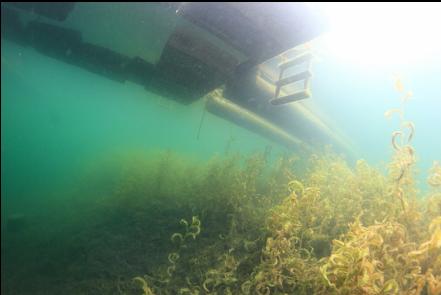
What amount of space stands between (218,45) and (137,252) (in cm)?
504

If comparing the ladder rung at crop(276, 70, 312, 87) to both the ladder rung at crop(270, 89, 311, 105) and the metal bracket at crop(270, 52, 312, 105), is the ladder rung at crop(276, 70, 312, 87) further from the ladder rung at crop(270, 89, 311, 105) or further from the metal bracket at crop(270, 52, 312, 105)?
the ladder rung at crop(270, 89, 311, 105)

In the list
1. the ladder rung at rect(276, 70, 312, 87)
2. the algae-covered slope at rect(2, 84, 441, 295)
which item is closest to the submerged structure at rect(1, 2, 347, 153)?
the ladder rung at rect(276, 70, 312, 87)

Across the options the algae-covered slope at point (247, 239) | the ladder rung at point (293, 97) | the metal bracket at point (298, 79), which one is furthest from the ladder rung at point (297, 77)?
the algae-covered slope at point (247, 239)

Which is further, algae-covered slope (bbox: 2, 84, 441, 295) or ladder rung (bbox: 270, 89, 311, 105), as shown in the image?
ladder rung (bbox: 270, 89, 311, 105)

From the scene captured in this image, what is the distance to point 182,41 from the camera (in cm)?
667

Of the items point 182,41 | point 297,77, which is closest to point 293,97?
point 297,77

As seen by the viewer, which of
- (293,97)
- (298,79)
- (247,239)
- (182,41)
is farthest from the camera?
(293,97)

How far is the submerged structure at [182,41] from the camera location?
17.6 ft

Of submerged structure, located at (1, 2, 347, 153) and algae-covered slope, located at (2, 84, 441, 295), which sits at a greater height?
submerged structure, located at (1, 2, 347, 153)

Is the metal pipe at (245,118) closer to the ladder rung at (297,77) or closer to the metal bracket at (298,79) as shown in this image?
the metal bracket at (298,79)

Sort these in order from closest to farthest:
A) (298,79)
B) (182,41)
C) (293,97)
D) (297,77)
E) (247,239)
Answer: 1. (247,239)
2. (182,41)
3. (298,79)
4. (297,77)
5. (293,97)

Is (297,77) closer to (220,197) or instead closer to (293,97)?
(293,97)

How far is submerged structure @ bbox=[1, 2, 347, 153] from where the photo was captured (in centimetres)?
538

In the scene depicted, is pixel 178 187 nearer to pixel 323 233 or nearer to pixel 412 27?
pixel 323 233
